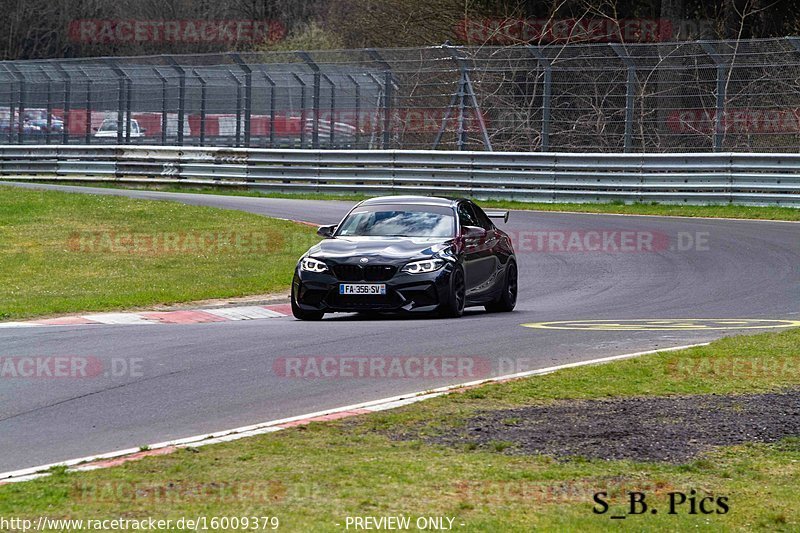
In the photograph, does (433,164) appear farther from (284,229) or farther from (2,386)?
(2,386)

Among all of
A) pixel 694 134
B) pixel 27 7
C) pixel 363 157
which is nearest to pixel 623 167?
pixel 694 134

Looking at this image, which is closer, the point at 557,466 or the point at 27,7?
the point at 557,466

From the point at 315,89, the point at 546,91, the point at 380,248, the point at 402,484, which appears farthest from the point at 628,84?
the point at 402,484

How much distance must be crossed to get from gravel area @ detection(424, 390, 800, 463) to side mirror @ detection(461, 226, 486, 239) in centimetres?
605

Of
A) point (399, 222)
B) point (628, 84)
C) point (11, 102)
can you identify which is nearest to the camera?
point (399, 222)

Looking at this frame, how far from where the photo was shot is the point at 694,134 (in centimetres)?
2820

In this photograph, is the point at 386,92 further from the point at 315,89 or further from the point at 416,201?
the point at 416,201

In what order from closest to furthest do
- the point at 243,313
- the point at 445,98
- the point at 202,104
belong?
the point at 243,313 < the point at 445,98 < the point at 202,104

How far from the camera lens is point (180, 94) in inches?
1400

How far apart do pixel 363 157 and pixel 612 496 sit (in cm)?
2609

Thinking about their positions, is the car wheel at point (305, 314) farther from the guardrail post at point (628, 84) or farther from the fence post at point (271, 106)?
the fence post at point (271, 106)

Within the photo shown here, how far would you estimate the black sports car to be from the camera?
44.6 feet

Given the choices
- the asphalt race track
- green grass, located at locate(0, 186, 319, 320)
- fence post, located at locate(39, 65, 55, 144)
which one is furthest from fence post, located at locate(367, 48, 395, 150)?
fence post, located at locate(39, 65, 55, 144)

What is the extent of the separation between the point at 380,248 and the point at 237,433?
6.37 meters
